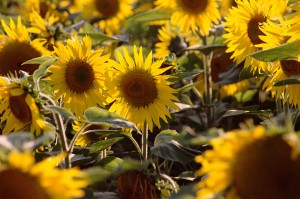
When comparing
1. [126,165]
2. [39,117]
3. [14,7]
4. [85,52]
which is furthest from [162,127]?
[14,7]

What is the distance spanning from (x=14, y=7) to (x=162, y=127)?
2.16 m

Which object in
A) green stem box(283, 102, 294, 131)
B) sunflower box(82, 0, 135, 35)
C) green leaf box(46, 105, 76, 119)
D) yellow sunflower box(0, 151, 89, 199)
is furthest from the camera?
sunflower box(82, 0, 135, 35)

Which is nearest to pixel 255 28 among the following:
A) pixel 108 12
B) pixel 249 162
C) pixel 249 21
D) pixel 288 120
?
pixel 249 21

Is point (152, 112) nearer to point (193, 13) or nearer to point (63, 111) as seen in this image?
point (63, 111)

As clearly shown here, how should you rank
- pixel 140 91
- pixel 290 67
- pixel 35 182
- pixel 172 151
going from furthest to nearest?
1. pixel 140 91
2. pixel 290 67
3. pixel 172 151
4. pixel 35 182

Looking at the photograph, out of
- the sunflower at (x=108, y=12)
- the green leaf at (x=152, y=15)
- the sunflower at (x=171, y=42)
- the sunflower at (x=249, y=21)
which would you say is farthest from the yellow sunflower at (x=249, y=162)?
the sunflower at (x=108, y=12)

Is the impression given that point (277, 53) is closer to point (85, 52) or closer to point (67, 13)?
point (85, 52)

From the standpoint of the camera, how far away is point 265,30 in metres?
1.86

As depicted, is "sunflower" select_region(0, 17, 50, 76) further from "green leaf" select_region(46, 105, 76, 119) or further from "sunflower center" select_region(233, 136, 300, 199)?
"sunflower center" select_region(233, 136, 300, 199)

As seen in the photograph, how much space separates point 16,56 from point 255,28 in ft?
2.35

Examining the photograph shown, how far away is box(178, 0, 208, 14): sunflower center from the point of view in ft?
8.46

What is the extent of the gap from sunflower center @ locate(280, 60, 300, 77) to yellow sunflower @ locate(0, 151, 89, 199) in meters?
0.96

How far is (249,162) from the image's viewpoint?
1.06 meters

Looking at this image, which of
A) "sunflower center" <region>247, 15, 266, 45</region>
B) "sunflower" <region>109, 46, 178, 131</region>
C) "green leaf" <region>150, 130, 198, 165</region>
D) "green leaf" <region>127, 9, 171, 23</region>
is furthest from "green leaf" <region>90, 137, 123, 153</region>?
"green leaf" <region>127, 9, 171, 23</region>
